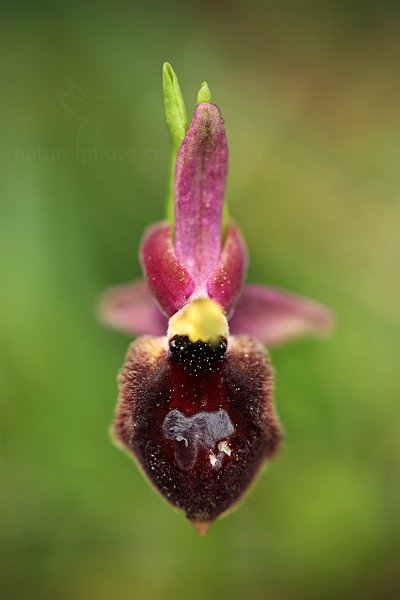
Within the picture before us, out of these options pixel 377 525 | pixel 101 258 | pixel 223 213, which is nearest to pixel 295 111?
pixel 101 258

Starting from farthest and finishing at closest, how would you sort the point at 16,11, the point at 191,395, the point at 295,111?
the point at 295,111
the point at 16,11
the point at 191,395

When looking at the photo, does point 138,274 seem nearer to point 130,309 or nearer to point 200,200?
point 130,309

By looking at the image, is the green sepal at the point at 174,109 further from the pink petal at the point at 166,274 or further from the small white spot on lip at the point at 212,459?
the small white spot on lip at the point at 212,459

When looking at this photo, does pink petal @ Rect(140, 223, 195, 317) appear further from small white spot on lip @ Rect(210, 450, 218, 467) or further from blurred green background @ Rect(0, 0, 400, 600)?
blurred green background @ Rect(0, 0, 400, 600)

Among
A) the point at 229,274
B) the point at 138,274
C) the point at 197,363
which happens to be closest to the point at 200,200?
the point at 229,274

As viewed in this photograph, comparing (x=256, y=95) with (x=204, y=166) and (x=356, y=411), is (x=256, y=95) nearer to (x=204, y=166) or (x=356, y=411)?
(x=356, y=411)

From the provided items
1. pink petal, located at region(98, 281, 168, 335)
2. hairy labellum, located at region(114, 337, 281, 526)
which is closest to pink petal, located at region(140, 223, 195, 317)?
hairy labellum, located at region(114, 337, 281, 526)

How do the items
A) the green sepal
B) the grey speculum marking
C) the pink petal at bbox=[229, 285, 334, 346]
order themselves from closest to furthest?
1. the grey speculum marking
2. the green sepal
3. the pink petal at bbox=[229, 285, 334, 346]
